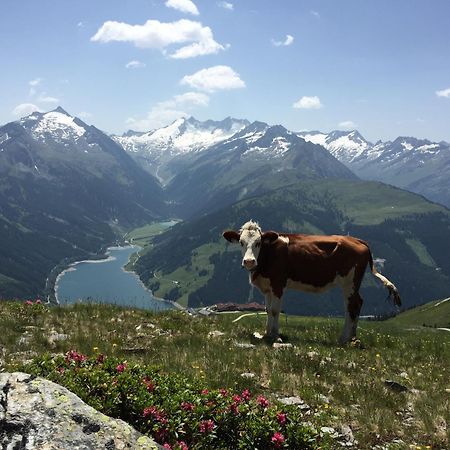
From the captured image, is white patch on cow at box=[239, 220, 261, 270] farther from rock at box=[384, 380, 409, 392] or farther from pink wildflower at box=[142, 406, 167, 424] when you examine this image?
pink wildflower at box=[142, 406, 167, 424]

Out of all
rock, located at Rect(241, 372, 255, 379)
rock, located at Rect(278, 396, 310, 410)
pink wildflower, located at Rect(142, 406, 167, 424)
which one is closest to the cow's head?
rock, located at Rect(241, 372, 255, 379)

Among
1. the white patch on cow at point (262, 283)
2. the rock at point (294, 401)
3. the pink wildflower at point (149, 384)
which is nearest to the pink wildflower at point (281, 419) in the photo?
the pink wildflower at point (149, 384)

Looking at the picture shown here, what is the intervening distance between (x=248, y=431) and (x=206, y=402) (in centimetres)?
85

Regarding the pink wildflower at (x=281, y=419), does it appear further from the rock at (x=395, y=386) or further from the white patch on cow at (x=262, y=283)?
the white patch on cow at (x=262, y=283)

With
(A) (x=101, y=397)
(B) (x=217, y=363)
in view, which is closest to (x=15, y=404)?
(A) (x=101, y=397)

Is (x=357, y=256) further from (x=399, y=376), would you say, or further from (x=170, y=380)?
(x=170, y=380)

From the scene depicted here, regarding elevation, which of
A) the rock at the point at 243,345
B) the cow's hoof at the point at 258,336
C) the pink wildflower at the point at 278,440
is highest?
the pink wildflower at the point at 278,440

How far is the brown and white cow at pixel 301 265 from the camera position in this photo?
18000 millimetres

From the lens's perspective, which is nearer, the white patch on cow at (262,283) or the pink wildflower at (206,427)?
the pink wildflower at (206,427)

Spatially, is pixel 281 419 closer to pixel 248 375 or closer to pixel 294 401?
pixel 294 401

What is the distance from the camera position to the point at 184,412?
23.5 feet

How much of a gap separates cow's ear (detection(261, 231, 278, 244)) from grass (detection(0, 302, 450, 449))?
368cm

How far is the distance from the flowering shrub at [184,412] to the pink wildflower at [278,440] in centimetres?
1

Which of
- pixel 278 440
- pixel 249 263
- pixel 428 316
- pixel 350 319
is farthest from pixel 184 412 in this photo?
pixel 428 316
